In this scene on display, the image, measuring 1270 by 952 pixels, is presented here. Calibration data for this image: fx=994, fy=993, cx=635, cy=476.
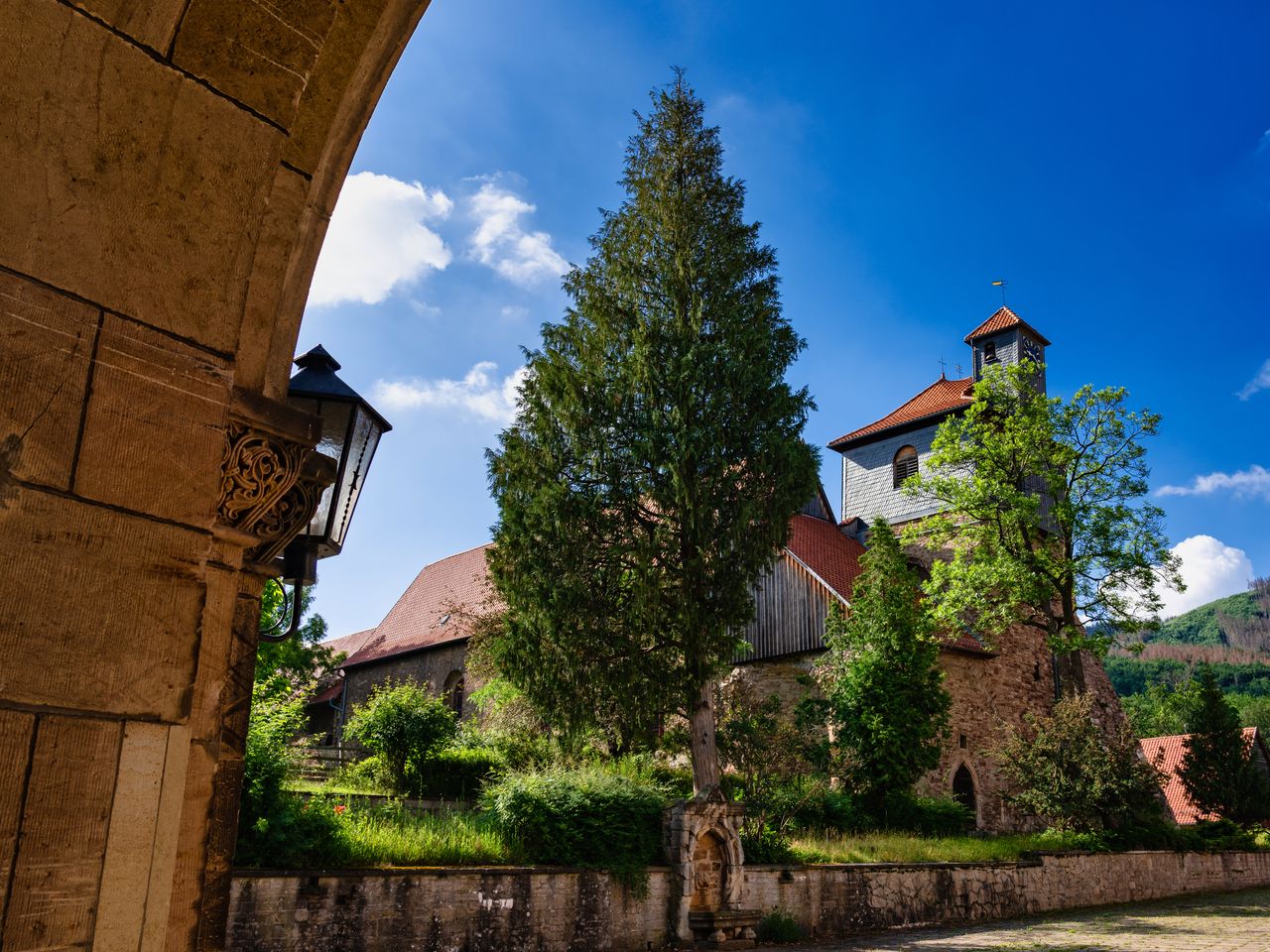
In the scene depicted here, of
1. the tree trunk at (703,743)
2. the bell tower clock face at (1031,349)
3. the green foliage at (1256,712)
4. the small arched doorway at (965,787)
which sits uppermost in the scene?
the bell tower clock face at (1031,349)

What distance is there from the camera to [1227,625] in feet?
416

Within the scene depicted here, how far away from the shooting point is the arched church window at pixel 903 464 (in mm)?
32844

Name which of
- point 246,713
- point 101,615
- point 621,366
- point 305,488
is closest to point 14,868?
point 101,615

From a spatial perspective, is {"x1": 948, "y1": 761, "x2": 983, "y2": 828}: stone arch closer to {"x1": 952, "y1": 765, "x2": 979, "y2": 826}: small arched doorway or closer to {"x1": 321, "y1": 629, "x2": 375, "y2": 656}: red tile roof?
{"x1": 952, "y1": 765, "x2": 979, "y2": 826}: small arched doorway

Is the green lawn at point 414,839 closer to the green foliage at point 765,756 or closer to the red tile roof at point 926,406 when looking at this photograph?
the green foliage at point 765,756

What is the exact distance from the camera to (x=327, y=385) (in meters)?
4.21

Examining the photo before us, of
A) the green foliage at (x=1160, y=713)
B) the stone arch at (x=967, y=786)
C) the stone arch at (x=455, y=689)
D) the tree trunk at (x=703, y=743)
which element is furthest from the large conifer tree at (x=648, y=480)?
the green foliage at (x=1160, y=713)

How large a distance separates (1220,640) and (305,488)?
140 m

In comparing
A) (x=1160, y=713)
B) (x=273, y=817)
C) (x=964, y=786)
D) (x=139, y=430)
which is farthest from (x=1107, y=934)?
(x=1160, y=713)

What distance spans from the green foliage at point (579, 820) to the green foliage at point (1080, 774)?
9729 millimetres

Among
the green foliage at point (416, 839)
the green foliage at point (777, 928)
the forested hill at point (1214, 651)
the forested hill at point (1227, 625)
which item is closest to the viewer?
the green foliage at point (416, 839)

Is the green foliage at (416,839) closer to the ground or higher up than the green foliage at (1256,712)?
closer to the ground

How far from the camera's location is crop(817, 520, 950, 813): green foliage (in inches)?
773

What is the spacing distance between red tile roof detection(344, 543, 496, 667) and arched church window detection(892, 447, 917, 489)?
1387 centimetres
